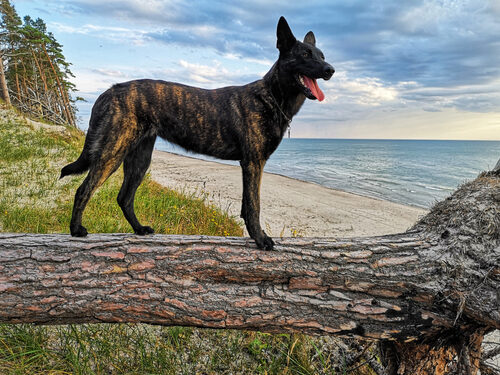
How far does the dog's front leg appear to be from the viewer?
287 cm

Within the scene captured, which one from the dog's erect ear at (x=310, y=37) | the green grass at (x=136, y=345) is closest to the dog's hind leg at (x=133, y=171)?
the green grass at (x=136, y=345)

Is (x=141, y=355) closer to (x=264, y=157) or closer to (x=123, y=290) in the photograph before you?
(x=123, y=290)

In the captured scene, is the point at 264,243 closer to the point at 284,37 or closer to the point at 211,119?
the point at 211,119

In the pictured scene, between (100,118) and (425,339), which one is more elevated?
(100,118)

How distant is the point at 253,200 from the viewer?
2.86 metres

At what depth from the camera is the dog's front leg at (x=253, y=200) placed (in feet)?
9.42

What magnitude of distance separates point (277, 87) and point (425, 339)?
8.48ft

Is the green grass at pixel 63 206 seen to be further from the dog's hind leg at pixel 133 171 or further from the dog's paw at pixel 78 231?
the dog's paw at pixel 78 231

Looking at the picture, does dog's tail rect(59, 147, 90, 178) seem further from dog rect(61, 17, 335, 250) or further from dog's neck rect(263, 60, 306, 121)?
dog's neck rect(263, 60, 306, 121)

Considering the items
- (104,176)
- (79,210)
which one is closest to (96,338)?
(79,210)

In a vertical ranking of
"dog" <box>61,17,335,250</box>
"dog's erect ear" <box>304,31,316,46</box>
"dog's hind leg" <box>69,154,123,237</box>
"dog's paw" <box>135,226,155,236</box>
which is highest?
"dog's erect ear" <box>304,31,316,46</box>

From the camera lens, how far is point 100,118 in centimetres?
288

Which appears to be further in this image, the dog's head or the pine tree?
the pine tree

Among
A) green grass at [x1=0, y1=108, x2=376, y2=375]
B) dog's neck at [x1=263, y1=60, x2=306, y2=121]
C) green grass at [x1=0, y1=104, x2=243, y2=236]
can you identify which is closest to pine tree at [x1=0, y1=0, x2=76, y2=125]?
green grass at [x1=0, y1=104, x2=243, y2=236]
